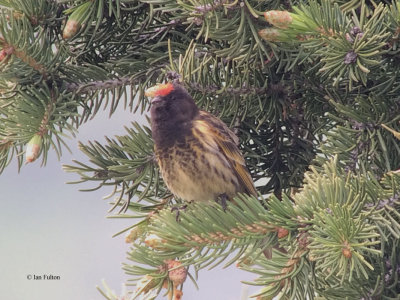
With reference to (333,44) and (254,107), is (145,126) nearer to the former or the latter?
(254,107)

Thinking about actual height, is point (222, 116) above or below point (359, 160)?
above

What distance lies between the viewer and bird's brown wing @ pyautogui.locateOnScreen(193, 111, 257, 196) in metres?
1.50

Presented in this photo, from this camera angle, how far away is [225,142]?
1598mm

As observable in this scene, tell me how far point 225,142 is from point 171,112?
139 mm

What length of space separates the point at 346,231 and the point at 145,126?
26.6 inches

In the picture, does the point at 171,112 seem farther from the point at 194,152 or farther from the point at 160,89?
the point at 160,89


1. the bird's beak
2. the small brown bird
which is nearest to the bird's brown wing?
the small brown bird

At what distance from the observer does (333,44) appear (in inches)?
43.4

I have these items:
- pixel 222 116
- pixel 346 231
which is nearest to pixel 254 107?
pixel 222 116

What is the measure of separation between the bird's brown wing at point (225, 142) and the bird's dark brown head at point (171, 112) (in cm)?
3

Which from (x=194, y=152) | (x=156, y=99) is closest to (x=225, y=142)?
(x=194, y=152)

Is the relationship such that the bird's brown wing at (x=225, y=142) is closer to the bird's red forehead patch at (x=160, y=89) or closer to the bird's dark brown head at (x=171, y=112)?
the bird's dark brown head at (x=171, y=112)

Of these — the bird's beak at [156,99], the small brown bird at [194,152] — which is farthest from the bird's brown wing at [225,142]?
the bird's beak at [156,99]

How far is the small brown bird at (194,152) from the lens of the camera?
1507 millimetres
